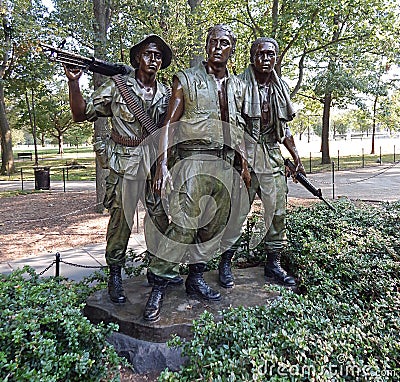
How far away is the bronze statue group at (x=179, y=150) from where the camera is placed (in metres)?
3.10

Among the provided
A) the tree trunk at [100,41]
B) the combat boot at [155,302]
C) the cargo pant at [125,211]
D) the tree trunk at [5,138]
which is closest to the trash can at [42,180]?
the tree trunk at [5,138]

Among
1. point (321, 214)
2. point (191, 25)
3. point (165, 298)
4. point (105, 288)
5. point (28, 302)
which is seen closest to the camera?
point (28, 302)

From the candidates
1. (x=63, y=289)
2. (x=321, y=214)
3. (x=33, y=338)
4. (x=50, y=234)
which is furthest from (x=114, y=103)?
(x=50, y=234)

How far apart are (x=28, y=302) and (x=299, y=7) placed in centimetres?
913

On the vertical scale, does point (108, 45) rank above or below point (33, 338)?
above

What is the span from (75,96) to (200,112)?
0.95m

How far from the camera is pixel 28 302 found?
106 inches

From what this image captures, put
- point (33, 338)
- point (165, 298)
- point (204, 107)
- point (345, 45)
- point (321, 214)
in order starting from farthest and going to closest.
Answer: point (345, 45)
point (321, 214)
point (165, 298)
point (204, 107)
point (33, 338)

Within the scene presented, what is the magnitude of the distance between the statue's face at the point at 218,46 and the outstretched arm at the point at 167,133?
0.34 m

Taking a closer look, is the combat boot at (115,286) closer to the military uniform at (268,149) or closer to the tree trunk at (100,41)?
the military uniform at (268,149)

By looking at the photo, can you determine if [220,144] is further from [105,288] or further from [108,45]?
[108,45]

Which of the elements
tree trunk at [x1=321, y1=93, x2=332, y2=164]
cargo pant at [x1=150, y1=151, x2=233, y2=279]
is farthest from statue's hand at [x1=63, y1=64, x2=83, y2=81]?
tree trunk at [x1=321, y1=93, x2=332, y2=164]

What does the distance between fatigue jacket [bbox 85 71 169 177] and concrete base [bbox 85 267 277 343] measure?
1.08 metres

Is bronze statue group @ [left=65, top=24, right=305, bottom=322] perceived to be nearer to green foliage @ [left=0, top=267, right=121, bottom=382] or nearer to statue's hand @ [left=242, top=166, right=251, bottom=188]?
statue's hand @ [left=242, top=166, right=251, bottom=188]
